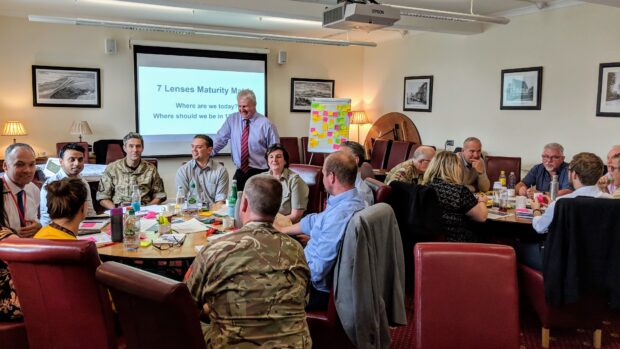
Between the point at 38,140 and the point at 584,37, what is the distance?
280 inches

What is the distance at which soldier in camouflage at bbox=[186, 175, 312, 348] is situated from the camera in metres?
1.64

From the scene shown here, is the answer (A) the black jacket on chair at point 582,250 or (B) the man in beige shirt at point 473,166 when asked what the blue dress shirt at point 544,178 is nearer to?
(B) the man in beige shirt at point 473,166

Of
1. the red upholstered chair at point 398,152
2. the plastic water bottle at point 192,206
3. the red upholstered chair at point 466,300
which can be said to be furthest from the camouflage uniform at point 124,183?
the red upholstered chair at point 398,152

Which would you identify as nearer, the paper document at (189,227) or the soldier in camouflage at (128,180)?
the paper document at (189,227)

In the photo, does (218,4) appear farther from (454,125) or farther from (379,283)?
(379,283)

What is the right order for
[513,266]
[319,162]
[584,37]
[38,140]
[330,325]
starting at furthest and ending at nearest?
1. [319,162]
2. [38,140]
3. [584,37]
4. [330,325]
5. [513,266]

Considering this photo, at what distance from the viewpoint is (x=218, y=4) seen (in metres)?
5.69

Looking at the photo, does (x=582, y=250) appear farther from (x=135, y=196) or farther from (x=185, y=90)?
(x=185, y=90)

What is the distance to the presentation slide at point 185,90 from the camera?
7.56 m

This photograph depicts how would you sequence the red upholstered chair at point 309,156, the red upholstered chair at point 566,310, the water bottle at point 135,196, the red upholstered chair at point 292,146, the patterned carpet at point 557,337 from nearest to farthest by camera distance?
the red upholstered chair at point 566,310 < the patterned carpet at point 557,337 < the water bottle at point 135,196 < the red upholstered chair at point 292,146 < the red upholstered chair at point 309,156

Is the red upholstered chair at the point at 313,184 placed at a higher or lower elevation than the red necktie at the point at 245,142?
lower

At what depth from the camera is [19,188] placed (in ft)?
9.41

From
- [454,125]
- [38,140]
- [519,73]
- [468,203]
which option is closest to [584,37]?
[519,73]

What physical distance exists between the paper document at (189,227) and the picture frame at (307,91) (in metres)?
5.88
